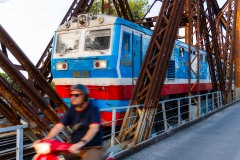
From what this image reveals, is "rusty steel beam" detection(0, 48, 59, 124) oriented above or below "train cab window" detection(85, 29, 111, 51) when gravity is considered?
below

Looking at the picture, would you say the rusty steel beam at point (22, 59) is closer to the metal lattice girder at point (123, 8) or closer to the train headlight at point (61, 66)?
the train headlight at point (61, 66)

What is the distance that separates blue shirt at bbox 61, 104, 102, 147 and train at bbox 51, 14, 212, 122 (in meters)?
4.88

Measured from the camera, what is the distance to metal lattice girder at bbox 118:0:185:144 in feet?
23.8

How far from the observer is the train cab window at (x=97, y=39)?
8.66m

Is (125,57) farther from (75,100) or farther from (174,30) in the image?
(75,100)

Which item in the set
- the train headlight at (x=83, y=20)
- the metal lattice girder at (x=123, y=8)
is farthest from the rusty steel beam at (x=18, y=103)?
the metal lattice girder at (x=123, y=8)

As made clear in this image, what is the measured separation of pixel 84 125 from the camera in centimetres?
336

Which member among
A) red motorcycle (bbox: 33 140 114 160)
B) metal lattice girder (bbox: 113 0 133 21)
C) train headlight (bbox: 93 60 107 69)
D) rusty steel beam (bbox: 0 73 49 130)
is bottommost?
red motorcycle (bbox: 33 140 114 160)

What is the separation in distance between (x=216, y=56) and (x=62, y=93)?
28.1 feet

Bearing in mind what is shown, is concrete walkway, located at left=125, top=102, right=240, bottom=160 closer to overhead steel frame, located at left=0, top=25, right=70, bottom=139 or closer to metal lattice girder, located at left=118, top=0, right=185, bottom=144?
metal lattice girder, located at left=118, top=0, right=185, bottom=144

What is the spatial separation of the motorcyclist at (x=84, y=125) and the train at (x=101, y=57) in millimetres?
4918

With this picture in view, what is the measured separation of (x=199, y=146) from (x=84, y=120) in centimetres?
462

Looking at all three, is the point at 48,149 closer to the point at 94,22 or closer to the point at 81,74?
the point at 81,74

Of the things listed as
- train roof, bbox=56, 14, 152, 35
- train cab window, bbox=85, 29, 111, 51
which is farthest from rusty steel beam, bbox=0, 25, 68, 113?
train roof, bbox=56, 14, 152, 35
